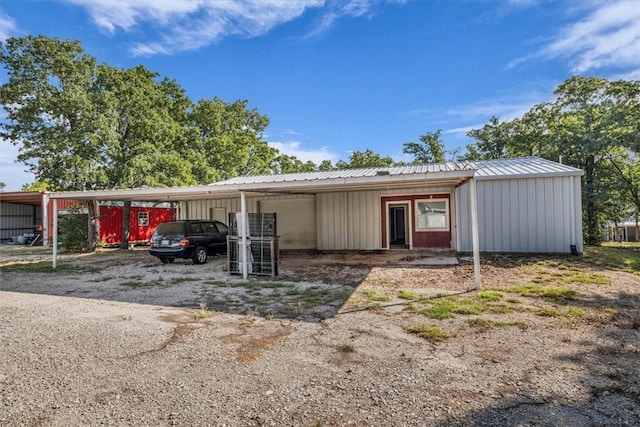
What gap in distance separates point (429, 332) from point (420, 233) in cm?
1008

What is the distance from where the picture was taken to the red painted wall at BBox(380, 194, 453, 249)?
1405cm

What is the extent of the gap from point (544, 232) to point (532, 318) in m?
8.08

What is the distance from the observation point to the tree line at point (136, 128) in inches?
583

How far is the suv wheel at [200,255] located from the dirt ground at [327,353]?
3450 mm

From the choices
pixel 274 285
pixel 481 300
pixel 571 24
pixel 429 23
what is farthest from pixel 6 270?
pixel 571 24

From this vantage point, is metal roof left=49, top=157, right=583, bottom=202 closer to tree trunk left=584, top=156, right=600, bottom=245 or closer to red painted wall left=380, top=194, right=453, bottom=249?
red painted wall left=380, top=194, right=453, bottom=249

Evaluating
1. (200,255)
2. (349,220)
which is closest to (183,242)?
(200,255)

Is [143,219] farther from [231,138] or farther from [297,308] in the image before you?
[297,308]

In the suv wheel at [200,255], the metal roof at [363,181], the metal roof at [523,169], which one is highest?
the metal roof at [523,169]

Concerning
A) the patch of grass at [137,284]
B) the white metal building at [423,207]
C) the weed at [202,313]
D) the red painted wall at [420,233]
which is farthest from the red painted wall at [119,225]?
the weed at [202,313]

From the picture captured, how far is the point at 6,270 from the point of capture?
11406 mm

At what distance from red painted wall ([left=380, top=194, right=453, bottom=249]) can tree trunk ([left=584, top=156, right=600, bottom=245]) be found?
8059mm

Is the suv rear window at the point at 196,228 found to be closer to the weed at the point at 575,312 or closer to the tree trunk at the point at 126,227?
the tree trunk at the point at 126,227

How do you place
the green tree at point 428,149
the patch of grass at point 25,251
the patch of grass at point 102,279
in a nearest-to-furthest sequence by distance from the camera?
1. the patch of grass at point 102,279
2. the patch of grass at point 25,251
3. the green tree at point 428,149
